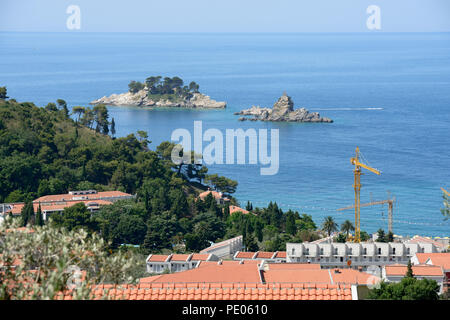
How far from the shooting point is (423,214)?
98.2ft

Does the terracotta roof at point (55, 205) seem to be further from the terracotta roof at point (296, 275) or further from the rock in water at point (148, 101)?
the rock in water at point (148, 101)

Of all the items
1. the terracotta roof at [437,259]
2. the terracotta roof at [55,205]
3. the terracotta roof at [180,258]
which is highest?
the terracotta roof at [55,205]

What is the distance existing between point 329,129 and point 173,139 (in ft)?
31.9

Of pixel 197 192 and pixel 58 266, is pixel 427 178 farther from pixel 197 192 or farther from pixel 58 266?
pixel 58 266

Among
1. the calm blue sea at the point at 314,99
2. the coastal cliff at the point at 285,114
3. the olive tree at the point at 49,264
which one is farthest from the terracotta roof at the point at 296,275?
the coastal cliff at the point at 285,114

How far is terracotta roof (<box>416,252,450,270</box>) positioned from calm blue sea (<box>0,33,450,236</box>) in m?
10.1

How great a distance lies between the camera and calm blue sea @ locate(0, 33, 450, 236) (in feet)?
111

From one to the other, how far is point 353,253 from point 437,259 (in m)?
3.09

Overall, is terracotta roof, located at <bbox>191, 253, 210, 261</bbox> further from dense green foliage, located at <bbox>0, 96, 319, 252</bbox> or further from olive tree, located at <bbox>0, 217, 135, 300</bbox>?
olive tree, located at <bbox>0, 217, 135, 300</bbox>

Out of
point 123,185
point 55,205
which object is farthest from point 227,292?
point 123,185

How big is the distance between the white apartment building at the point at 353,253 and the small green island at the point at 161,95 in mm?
43220

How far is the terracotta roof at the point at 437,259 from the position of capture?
53.5 ft

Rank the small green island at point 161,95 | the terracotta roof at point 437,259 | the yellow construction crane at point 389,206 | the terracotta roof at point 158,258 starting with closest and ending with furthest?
the terracotta roof at point 437,259 < the terracotta roof at point 158,258 < the yellow construction crane at point 389,206 < the small green island at point 161,95

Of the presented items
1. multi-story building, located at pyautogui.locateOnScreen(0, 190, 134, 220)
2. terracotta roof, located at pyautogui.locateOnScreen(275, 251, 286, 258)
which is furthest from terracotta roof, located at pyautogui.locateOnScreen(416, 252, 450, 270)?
multi-story building, located at pyautogui.locateOnScreen(0, 190, 134, 220)
